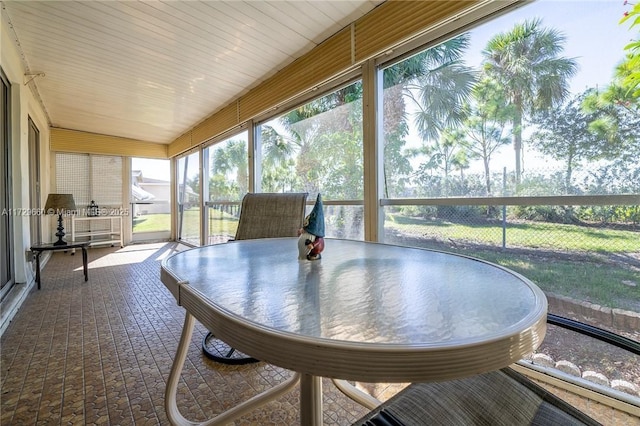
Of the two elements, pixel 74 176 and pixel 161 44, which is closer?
pixel 161 44

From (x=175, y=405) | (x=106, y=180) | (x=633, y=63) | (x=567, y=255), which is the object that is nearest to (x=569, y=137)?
(x=633, y=63)

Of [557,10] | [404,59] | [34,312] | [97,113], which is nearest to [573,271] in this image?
[557,10]

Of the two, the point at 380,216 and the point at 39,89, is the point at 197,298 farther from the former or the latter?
the point at 39,89

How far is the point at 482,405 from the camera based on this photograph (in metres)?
0.73

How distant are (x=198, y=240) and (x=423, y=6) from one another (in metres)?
5.41

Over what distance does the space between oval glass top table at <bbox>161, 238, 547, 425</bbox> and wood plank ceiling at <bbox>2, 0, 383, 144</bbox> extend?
212cm

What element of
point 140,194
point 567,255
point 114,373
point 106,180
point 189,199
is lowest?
point 114,373

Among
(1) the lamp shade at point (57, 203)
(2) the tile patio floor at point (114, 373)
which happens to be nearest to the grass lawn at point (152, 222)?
(1) the lamp shade at point (57, 203)

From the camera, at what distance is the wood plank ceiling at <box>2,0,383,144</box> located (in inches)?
86.3

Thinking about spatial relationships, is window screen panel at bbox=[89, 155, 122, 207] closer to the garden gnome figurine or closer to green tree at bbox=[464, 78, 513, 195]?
the garden gnome figurine

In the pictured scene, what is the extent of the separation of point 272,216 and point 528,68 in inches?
75.4

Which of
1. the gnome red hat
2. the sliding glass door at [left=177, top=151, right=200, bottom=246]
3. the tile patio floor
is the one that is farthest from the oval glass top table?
the sliding glass door at [left=177, top=151, right=200, bottom=246]

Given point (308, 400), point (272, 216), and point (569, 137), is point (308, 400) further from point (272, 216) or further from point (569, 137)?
point (569, 137)

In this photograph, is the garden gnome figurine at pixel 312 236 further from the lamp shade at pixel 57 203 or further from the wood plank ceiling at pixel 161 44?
the lamp shade at pixel 57 203
